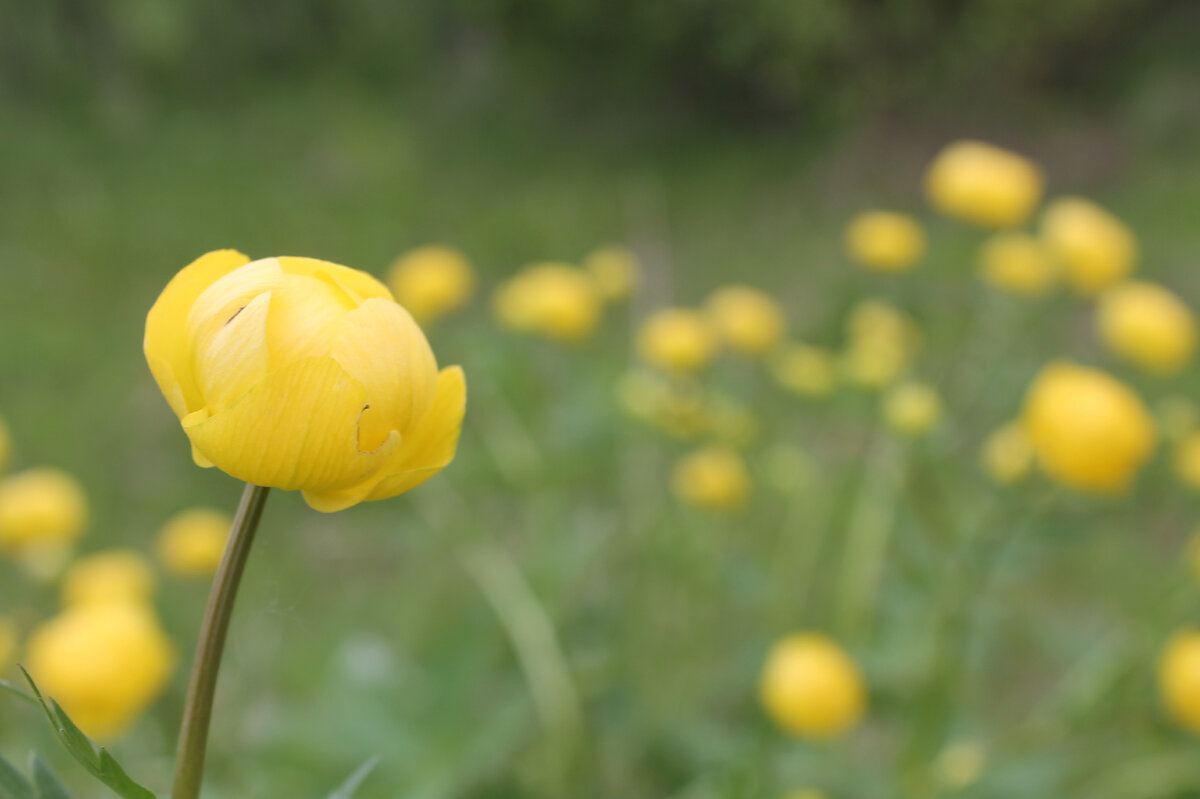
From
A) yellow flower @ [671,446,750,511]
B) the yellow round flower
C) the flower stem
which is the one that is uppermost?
yellow flower @ [671,446,750,511]

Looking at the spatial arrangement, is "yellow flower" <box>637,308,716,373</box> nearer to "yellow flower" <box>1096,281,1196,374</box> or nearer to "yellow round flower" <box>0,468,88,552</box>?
"yellow flower" <box>1096,281,1196,374</box>

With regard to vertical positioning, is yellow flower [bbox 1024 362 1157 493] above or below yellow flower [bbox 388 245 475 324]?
below

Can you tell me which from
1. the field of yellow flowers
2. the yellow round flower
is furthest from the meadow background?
the yellow round flower

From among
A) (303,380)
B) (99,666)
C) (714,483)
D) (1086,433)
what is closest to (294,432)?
(303,380)

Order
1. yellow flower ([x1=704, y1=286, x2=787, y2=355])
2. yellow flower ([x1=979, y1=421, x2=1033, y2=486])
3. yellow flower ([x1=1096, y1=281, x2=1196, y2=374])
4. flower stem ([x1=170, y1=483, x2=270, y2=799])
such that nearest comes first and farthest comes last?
1. flower stem ([x1=170, y1=483, x2=270, y2=799])
2. yellow flower ([x1=979, y1=421, x2=1033, y2=486])
3. yellow flower ([x1=1096, y1=281, x2=1196, y2=374])
4. yellow flower ([x1=704, y1=286, x2=787, y2=355])

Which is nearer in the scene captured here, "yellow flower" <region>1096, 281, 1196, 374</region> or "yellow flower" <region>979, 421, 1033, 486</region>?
"yellow flower" <region>979, 421, 1033, 486</region>

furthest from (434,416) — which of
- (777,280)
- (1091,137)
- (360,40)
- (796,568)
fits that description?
(1091,137)

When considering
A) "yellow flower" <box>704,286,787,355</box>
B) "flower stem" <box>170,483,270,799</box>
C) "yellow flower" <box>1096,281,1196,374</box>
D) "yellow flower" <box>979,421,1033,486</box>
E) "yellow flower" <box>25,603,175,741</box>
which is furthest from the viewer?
"yellow flower" <box>704,286,787,355</box>
